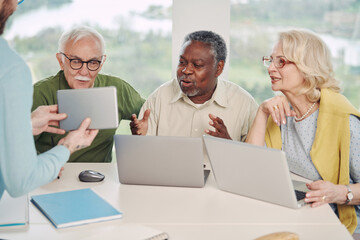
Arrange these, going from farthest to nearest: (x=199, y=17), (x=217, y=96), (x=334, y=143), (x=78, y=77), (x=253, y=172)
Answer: (x=199, y=17) → (x=217, y=96) → (x=78, y=77) → (x=334, y=143) → (x=253, y=172)

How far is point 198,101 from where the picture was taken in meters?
3.10

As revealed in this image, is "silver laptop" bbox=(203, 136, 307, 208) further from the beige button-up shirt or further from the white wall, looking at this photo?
the white wall

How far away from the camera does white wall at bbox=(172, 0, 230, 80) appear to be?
11.8 ft

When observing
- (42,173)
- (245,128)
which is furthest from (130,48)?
(42,173)

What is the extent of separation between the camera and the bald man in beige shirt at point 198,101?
9.78 ft

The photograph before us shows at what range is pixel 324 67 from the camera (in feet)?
8.15

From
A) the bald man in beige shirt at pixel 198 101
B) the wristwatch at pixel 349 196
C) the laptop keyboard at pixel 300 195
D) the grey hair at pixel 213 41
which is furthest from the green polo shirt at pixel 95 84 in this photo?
the wristwatch at pixel 349 196

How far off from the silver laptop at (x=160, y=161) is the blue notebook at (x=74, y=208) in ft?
0.70

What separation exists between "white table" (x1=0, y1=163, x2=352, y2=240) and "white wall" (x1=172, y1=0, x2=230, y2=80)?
1.63 meters

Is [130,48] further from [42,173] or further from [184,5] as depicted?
[42,173]

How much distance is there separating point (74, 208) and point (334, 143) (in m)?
1.27

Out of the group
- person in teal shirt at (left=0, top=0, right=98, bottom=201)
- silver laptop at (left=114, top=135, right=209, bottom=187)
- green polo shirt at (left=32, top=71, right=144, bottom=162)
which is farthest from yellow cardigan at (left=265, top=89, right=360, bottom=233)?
person in teal shirt at (left=0, top=0, right=98, bottom=201)

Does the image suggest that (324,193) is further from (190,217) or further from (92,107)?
(92,107)

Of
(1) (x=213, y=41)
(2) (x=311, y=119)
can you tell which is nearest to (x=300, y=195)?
(2) (x=311, y=119)
